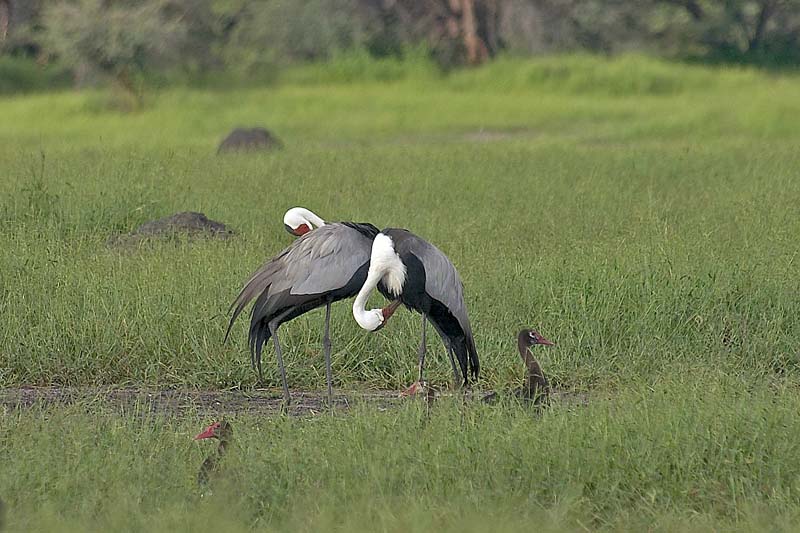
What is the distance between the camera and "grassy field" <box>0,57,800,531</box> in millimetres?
4215

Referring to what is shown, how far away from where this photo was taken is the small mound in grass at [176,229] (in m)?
8.21

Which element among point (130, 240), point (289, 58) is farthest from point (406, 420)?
point (289, 58)

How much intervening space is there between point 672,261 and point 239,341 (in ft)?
7.81

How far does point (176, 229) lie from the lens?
833cm

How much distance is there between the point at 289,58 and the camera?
21438mm

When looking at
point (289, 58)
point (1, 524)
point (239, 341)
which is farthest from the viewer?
point (289, 58)

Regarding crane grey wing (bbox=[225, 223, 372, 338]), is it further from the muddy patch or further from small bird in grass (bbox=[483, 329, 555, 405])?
small bird in grass (bbox=[483, 329, 555, 405])

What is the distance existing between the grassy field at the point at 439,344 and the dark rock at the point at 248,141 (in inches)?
29.5

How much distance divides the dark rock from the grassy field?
75 cm

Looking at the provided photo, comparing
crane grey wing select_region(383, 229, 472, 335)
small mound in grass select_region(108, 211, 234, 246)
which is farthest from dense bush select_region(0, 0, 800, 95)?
crane grey wing select_region(383, 229, 472, 335)

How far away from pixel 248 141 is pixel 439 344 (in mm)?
8399

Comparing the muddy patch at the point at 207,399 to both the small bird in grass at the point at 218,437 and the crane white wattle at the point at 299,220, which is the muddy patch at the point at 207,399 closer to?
the crane white wattle at the point at 299,220

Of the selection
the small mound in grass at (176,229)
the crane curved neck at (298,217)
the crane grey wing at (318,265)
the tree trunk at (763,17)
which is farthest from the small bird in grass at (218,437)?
the tree trunk at (763,17)

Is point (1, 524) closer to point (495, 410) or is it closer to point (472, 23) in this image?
point (495, 410)
